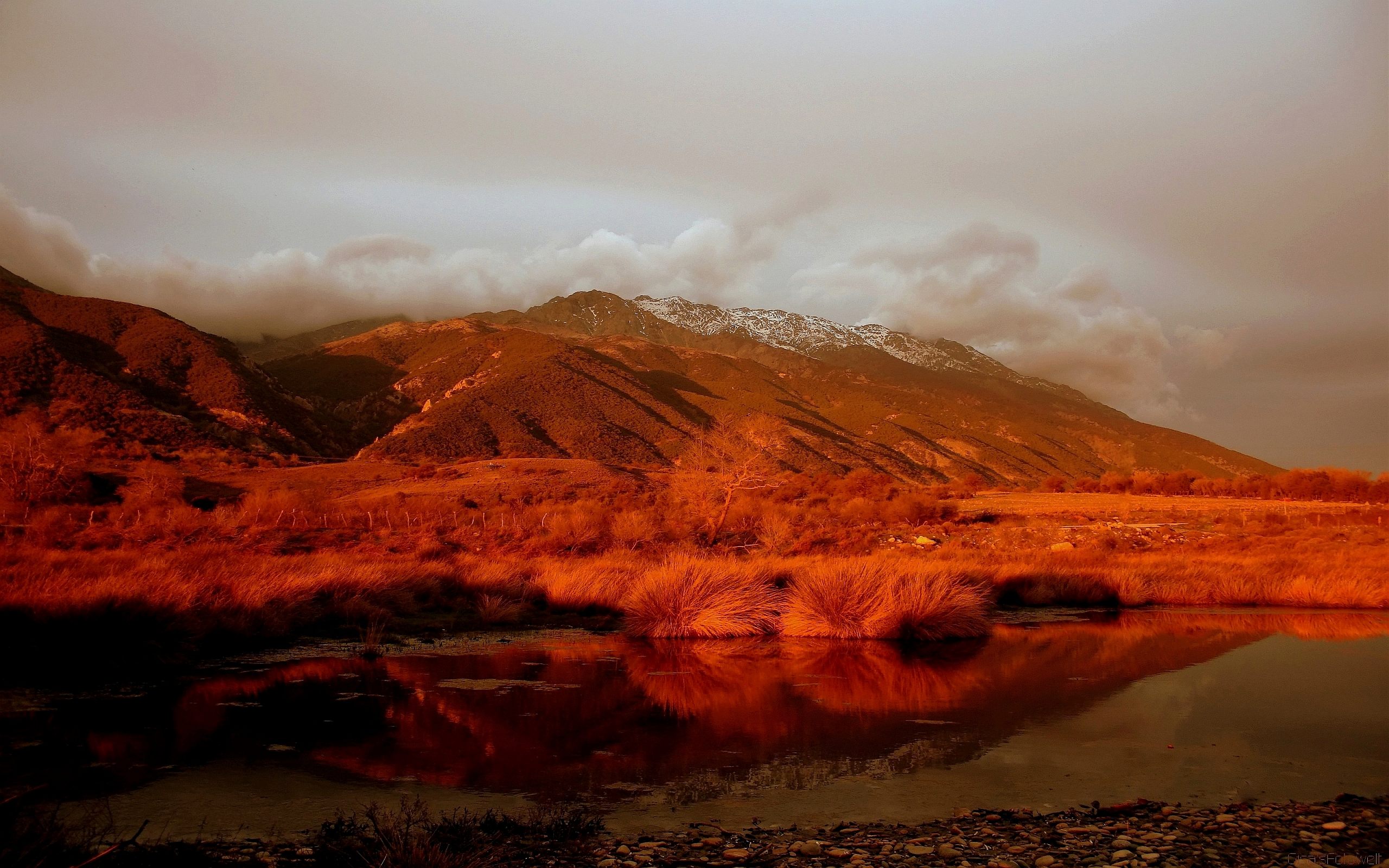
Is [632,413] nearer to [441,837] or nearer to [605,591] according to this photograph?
[605,591]

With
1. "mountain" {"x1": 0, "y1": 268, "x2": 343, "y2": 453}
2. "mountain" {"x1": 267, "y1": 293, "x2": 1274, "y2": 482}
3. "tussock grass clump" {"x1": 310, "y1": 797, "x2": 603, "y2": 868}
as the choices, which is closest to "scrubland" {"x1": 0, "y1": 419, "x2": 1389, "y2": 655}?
"tussock grass clump" {"x1": 310, "y1": 797, "x2": 603, "y2": 868}

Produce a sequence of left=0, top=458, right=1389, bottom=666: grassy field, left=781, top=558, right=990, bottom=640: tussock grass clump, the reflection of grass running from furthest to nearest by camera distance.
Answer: left=781, top=558, right=990, bottom=640: tussock grass clump → left=0, top=458, right=1389, bottom=666: grassy field → the reflection of grass

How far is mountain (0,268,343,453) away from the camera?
217 feet

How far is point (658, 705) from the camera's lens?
33.0 ft

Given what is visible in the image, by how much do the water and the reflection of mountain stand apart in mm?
45

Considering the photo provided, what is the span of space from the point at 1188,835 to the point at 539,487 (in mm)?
51271

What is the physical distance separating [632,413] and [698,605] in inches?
4092

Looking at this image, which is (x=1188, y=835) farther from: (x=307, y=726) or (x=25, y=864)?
(x=307, y=726)

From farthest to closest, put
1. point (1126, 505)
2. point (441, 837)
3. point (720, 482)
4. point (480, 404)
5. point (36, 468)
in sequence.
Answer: point (480, 404), point (1126, 505), point (720, 482), point (36, 468), point (441, 837)

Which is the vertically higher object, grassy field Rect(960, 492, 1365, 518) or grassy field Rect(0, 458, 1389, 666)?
grassy field Rect(960, 492, 1365, 518)

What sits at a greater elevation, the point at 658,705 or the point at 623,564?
the point at 623,564

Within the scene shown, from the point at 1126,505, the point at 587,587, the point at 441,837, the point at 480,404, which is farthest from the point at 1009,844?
the point at 480,404

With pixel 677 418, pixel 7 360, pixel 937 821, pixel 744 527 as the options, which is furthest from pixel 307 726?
pixel 677 418

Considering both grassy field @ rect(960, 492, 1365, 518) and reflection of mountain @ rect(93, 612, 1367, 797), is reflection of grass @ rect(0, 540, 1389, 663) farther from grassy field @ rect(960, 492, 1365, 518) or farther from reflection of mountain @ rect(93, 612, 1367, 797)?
grassy field @ rect(960, 492, 1365, 518)
